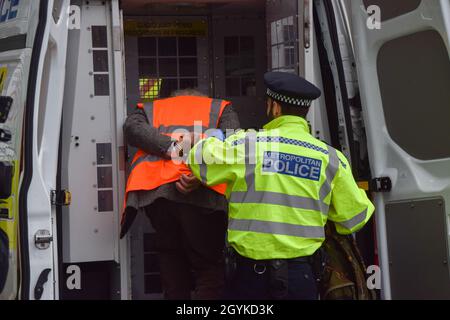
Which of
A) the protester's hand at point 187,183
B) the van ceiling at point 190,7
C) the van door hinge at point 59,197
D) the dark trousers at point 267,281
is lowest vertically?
the dark trousers at point 267,281

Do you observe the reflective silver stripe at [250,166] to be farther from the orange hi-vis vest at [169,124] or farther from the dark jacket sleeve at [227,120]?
the dark jacket sleeve at [227,120]

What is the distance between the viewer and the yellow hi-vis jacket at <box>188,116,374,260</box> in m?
3.52

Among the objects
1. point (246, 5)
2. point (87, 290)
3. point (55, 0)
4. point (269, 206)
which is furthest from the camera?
point (246, 5)

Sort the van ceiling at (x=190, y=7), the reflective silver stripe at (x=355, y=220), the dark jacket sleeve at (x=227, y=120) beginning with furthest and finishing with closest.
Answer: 1. the van ceiling at (x=190, y=7)
2. the dark jacket sleeve at (x=227, y=120)
3. the reflective silver stripe at (x=355, y=220)

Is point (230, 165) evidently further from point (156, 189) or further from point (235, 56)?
point (235, 56)

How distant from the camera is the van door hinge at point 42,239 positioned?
3.65 metres

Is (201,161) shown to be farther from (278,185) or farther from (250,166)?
(278,185)

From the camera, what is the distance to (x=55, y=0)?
12.9 ft

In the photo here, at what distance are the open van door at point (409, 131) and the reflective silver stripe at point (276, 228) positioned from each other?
691 millimetres

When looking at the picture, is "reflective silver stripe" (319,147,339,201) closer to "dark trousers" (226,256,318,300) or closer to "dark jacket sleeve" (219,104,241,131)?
"dark trousers" (226,256,318,300)

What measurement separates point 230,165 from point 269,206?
26cm

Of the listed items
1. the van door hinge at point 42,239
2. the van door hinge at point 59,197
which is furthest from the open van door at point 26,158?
the van door hinge at point 59,197

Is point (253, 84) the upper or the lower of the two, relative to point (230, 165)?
upper
